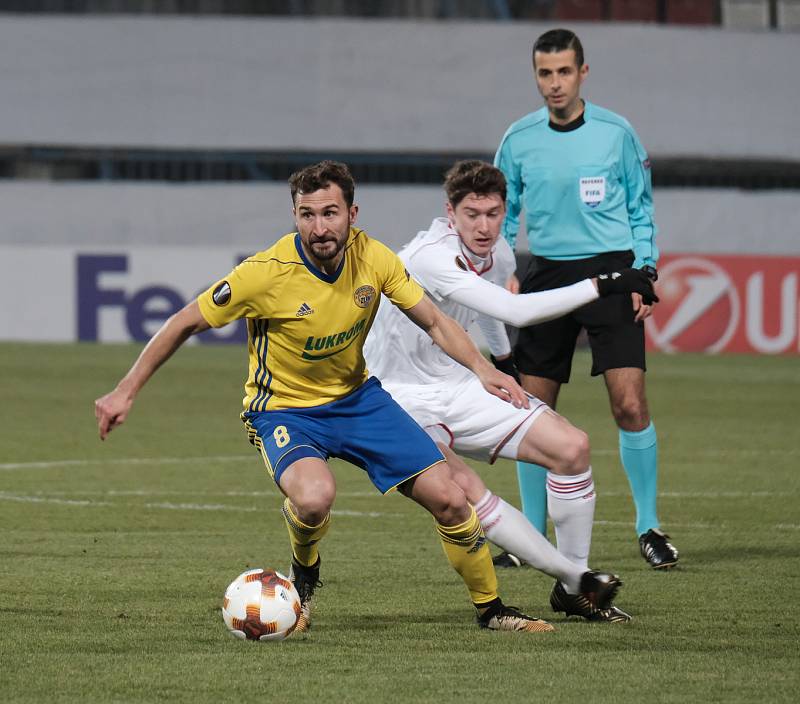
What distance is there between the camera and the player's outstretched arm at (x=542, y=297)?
18.6ft

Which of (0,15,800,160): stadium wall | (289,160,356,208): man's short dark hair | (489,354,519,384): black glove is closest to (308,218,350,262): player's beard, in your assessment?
(289,160,356,208): man's short dark hair

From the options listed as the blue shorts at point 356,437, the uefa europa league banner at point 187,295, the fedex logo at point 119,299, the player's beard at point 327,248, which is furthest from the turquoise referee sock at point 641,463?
the fedex logo at point 119,299

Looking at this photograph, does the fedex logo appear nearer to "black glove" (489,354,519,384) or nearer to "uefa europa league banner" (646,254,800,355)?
"uefa europa league banner" (646,254,800,355)

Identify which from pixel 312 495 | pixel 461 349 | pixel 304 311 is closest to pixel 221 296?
pixel 304 311

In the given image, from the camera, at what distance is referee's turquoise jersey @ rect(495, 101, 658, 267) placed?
711 cm

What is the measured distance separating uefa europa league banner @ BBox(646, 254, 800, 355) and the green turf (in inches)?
374

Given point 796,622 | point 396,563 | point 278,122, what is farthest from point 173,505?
point 278,122

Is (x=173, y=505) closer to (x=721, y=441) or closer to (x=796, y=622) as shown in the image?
(x=796, y=622)

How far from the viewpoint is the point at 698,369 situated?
1983cm

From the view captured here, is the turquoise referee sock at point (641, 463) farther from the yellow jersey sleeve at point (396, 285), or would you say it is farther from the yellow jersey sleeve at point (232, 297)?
the yellow jersey sleeve at point (232, 297)

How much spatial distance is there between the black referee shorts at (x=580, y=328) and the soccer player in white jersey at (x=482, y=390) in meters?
0.62

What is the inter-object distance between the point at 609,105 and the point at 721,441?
14.7 meters

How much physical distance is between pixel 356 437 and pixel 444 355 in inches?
34.1

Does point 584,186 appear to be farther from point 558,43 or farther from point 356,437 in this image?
point 356,437
